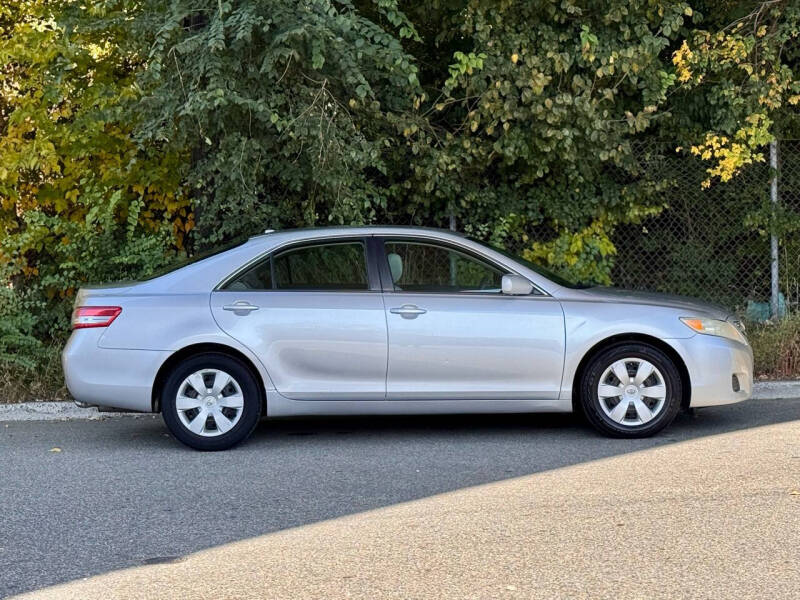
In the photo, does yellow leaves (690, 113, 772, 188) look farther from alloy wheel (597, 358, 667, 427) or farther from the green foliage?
alloy wheel (597, 358, 667, 427)

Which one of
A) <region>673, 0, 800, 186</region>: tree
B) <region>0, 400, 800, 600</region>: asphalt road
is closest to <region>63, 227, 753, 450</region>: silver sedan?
<region>0, 400, 800, 600</region>: asphalt road

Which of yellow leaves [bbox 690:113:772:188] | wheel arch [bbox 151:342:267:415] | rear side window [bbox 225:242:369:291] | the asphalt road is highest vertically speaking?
yellow leaves [bbox 690:113:772:188]

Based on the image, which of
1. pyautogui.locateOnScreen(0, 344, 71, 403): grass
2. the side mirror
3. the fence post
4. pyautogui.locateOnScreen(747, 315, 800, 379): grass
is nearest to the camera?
the side mirror

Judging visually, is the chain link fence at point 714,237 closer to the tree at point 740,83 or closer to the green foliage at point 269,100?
the tree at point 740,83

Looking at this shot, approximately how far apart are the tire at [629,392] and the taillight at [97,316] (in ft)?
11.1

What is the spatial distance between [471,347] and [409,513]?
6.74ft

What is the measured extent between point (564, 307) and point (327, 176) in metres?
3.21

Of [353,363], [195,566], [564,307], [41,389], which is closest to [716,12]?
[564,307]

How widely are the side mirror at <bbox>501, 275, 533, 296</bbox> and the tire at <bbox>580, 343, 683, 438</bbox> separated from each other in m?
0.69

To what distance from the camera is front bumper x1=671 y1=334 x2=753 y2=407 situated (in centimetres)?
805

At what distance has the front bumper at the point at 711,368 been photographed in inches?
317

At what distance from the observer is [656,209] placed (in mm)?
12148

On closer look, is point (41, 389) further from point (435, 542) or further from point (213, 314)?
Result: point (435, 542)

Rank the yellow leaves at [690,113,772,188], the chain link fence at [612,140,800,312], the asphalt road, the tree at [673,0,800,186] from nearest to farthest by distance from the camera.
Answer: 1. the asphalt road
2. the tree at [673,0,800,186]
3. the yellow leaves at [690,113,772,188]
4. the chain link fence at [612,140,800,312]
